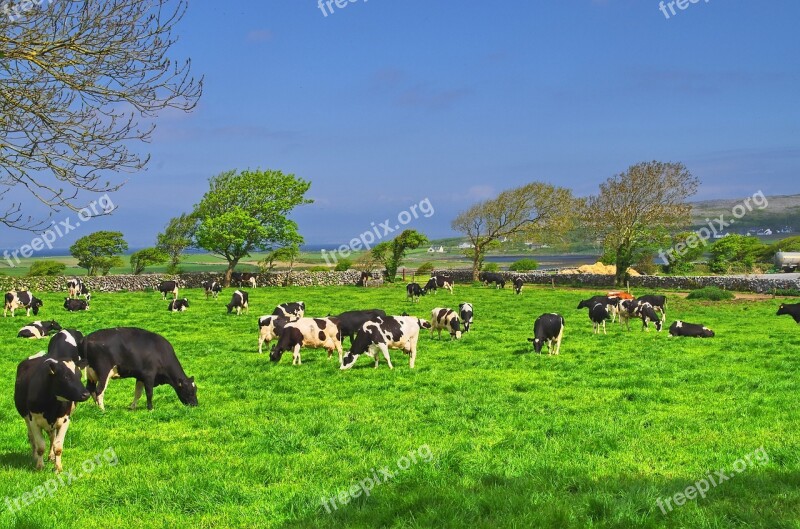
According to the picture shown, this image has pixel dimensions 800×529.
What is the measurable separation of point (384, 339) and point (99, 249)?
66218mm

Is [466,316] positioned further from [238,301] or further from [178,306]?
[178,306]

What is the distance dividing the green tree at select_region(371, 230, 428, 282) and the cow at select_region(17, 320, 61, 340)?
139 feet

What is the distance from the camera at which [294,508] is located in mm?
6676

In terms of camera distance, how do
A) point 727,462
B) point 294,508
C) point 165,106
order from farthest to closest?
point 165,106
point 727,462
point 294,508

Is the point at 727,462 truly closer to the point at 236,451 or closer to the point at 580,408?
the point at 580,408

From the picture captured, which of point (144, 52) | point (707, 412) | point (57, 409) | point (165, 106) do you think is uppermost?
point (144, 52)

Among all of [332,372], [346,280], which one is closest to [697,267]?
[346,280]

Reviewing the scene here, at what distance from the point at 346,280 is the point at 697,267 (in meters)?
43.2

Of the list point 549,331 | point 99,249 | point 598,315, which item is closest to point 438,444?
point 549,331

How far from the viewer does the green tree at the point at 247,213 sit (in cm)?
5728

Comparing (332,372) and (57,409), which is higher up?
(57,409)

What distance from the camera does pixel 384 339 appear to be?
1689cm

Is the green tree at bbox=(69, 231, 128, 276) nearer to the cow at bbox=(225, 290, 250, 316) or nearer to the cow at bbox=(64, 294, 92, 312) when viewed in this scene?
the cow at bbox=(64, 294, 92, 312)

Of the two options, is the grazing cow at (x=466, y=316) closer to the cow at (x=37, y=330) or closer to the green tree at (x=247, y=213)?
the cow at (x=37, y=330)
